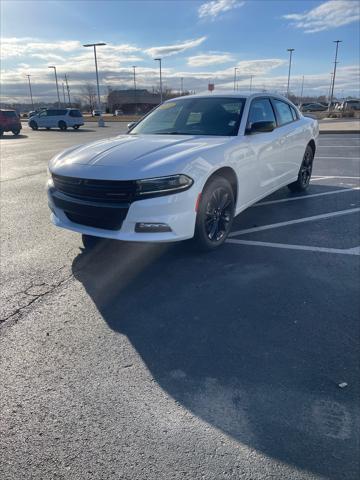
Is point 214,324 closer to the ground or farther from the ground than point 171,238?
closer to the ground

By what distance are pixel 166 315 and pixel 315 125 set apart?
5741 mm

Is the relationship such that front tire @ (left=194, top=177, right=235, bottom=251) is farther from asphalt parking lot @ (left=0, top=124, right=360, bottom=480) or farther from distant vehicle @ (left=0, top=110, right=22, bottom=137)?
distant vehicle @ (left=0, top=110, right=22, bottom=137)

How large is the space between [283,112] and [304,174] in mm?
1452

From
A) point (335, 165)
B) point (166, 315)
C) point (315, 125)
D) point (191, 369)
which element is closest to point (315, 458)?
point (191, 369)

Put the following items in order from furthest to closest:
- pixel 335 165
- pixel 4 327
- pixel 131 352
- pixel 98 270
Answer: pixel 335 165
pixel 98 270
pixel 4 327
pixel 131 352

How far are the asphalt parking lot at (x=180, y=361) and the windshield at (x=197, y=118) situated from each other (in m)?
1.47

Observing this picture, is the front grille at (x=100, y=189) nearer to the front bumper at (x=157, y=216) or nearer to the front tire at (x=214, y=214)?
the front bumper at (x=157, y=216)

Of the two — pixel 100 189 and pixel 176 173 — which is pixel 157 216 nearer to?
pixel 176 173

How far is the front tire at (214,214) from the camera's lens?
157 inches

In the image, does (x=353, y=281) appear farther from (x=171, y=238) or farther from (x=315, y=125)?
(x=315, y=125)

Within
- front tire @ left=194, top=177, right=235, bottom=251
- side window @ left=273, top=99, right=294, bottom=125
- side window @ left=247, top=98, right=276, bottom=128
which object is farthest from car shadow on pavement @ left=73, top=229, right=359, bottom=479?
side window @ left=273, top=99, right=294, bottom=125

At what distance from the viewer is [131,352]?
263 centimetres

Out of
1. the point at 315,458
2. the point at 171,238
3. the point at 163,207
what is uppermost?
the point at 163,207

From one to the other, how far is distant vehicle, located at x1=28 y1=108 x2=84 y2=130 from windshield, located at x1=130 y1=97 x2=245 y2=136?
92.0 feet
